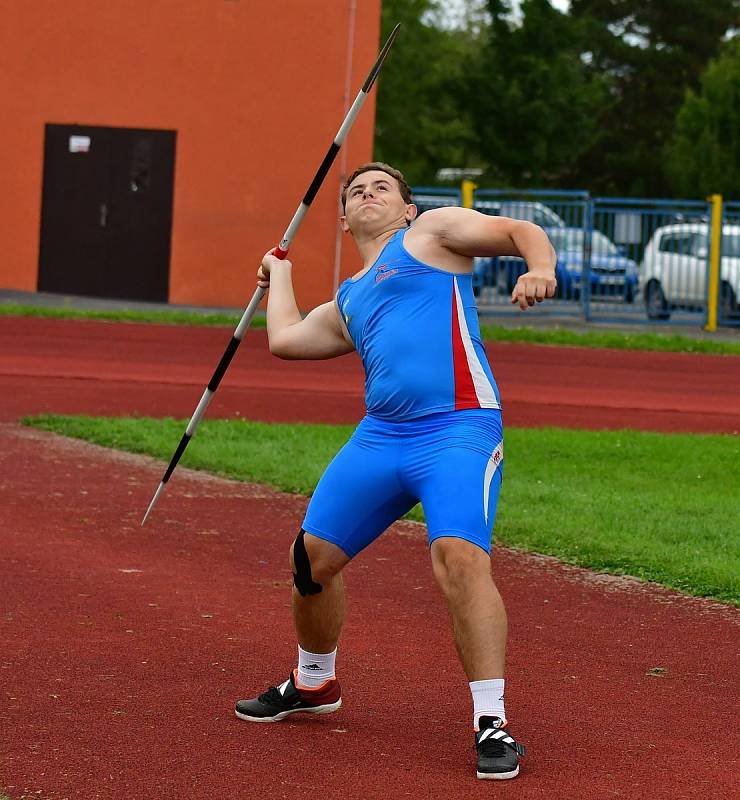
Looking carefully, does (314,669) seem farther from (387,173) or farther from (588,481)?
(588,481)

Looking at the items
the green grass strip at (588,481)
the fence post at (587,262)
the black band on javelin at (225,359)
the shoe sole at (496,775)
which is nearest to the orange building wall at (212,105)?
the fence post at (587,262)

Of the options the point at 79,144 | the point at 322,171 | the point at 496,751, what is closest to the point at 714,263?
the point at 79,144

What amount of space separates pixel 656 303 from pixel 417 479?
22.4 m

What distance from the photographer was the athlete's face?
5.48 meters

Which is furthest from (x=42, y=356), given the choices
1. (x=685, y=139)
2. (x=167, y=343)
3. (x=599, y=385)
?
(x=685, y=139)

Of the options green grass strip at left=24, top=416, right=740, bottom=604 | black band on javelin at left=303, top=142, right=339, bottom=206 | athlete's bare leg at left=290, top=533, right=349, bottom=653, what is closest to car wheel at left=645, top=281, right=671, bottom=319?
green grass strip at left=24, top=416, right=740, bottom=604

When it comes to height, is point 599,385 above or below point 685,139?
below

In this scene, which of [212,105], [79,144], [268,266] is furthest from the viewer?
[79,144]

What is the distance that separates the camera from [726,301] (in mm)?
26688

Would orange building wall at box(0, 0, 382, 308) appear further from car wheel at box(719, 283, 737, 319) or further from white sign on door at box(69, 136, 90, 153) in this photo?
car wheel at box(719, 283, 737, 319)

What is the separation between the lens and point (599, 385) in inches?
708

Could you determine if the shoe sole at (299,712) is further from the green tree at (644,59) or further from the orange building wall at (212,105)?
the green tree at (644,59)

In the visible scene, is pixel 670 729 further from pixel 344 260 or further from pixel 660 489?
pixel 344 260

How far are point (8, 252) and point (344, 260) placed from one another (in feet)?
19.6
